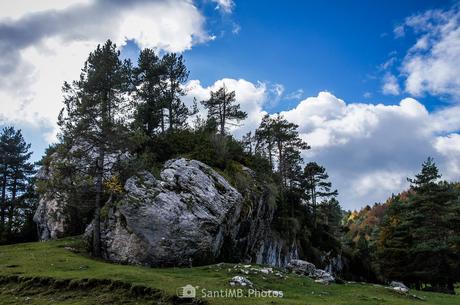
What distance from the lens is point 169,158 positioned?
43.6 meters

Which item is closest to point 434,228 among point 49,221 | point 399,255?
point 399,255

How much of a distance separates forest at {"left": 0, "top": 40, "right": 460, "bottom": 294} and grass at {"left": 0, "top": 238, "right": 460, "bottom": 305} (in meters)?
7.27

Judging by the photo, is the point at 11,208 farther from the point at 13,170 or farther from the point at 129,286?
the point at 129,286

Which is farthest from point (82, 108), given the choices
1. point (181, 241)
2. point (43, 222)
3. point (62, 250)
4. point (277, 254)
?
point (277, 254)

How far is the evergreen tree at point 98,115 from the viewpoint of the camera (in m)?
33.5

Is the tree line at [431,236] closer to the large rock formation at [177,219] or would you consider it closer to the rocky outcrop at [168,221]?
the large rock formation at [177,219]

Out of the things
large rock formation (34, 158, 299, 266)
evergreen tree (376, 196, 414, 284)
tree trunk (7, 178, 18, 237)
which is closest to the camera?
large rock formation (34, 158, 299, 266)

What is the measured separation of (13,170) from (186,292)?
180ft

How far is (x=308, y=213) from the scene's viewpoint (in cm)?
7269

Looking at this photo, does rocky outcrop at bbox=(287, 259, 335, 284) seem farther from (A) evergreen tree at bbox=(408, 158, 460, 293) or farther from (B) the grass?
(A) evergreen tree at bbox=(408, 158, 460, 293)

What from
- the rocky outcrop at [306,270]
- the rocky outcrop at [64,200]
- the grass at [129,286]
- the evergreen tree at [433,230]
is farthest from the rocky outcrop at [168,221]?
the evergreen tree at [433,230]

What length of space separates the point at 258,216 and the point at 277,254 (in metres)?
11.7

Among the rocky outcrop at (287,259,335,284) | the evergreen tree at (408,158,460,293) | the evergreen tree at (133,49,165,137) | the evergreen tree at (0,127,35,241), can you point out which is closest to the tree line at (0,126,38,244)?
the evergreen tree at (0,127,35,241)

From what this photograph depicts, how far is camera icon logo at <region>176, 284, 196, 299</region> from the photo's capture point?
19.0 m
